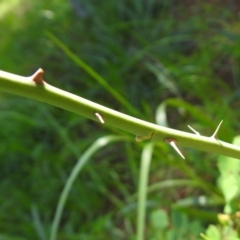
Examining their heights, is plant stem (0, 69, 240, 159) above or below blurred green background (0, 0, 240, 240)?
below

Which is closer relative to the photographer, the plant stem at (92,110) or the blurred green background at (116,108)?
the plant stem at (92,110)

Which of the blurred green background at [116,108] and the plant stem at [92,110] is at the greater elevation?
the blurred green background at [116,108]

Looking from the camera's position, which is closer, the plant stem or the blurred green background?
the plant stem

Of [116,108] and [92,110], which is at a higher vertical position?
[116,108]

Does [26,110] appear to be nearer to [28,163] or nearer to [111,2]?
[28,163]

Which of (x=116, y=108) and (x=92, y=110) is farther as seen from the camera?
(x=116, y=108)
